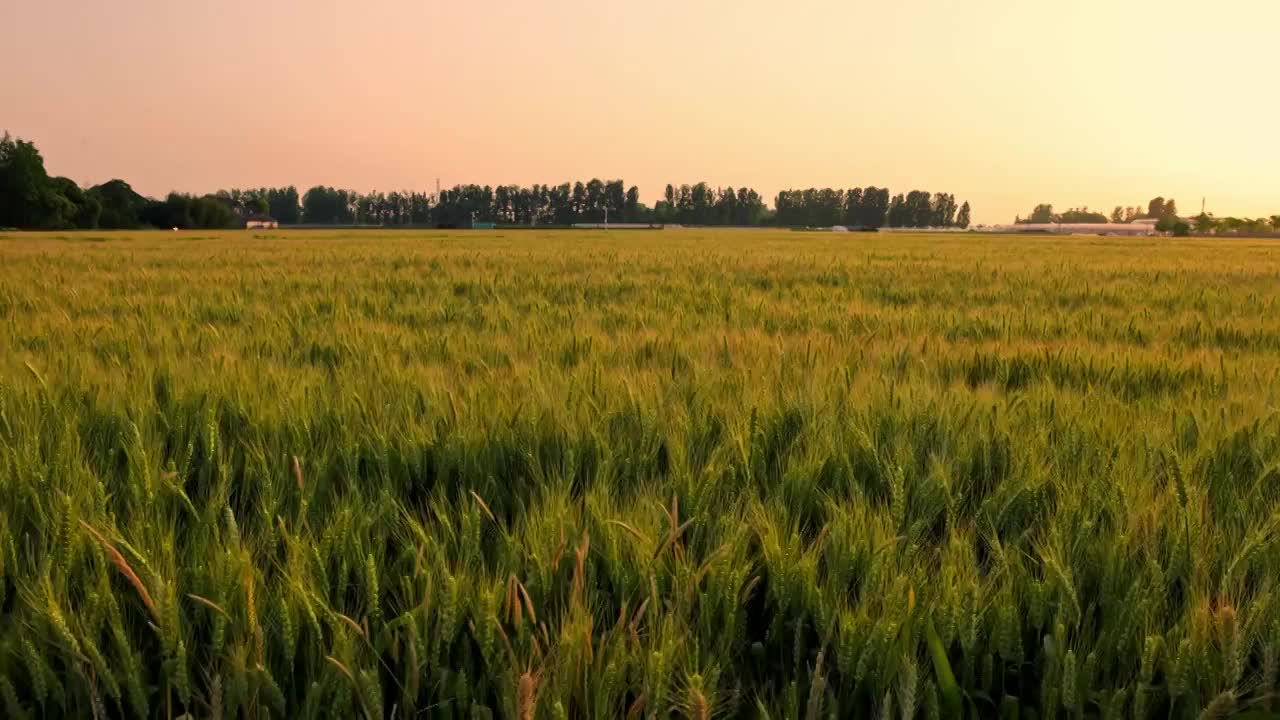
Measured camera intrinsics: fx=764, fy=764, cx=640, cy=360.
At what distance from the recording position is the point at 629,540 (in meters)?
1.24

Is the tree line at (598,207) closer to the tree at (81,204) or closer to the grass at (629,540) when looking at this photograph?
the tree at (81,204)

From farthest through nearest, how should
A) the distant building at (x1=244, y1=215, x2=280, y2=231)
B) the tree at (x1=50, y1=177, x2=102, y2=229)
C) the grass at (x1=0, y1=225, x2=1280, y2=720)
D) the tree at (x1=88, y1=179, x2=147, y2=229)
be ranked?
the distant building at (x1=244, y1=215, x2=280, y2=231) → the tree at (x1=88, y1=179, x2=147, y2=229) → the tree at (x1=50, y1=177, x2=102, y2=229) → the grass at (x1=0, y1=225, x2=1280, y2=720)

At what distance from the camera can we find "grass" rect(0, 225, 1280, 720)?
1.01m

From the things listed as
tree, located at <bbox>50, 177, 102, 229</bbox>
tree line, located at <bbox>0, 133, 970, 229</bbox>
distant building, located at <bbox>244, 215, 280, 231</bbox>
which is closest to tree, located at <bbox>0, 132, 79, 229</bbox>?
tree, located at <bbox>50, 177, 102, 229</bbox>

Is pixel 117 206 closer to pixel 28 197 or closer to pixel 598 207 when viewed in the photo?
pixel 28 197

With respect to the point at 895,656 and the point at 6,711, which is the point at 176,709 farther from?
the point at 895,656

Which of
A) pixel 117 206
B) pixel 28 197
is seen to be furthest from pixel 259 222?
pixel 28 197

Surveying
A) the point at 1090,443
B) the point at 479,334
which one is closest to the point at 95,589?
the point at 1090,443

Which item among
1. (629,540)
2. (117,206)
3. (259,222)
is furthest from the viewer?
(259,222)

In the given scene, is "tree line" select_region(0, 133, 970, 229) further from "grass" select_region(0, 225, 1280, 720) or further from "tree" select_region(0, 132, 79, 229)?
"grass" select_region(0, 225, 1280, 720)

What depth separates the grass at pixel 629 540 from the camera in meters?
1.01

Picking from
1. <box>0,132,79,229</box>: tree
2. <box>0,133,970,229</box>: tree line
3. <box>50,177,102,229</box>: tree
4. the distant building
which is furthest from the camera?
<box>0,133,970,229</box>: tree line

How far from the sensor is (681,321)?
14.5 ft

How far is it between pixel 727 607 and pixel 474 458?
2.67 ft
